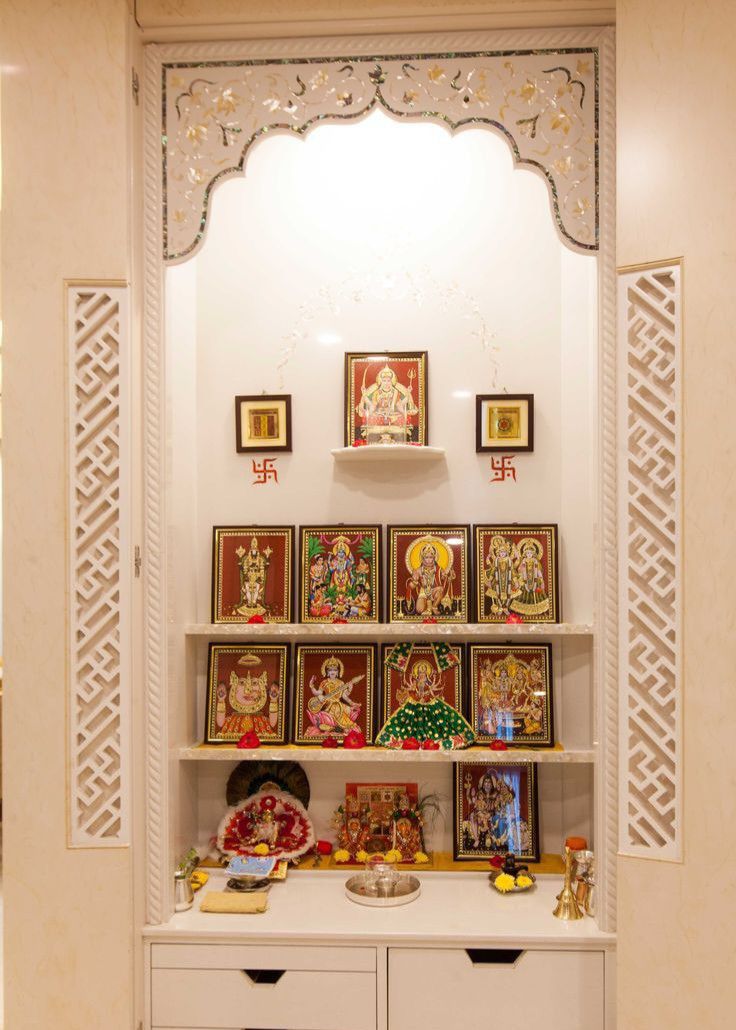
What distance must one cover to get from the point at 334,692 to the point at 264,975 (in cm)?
87

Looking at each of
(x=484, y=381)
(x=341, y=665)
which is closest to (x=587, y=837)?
(x=341, y=665)

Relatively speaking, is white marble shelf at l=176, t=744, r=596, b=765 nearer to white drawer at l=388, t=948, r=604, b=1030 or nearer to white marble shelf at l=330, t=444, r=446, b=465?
Result: white drawer at l=388, t=948, r=604, b=1030

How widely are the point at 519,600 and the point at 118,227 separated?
1.69 m

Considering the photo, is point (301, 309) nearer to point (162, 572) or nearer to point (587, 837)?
point (162, 572)

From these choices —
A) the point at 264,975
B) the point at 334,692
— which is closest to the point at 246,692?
the point at 334,692

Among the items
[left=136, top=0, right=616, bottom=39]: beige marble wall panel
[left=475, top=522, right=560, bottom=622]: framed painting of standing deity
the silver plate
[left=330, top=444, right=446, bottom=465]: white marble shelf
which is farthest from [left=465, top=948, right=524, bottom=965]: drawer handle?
[left=136, top=0, right=616, bottom=39]: beige marble wall panel

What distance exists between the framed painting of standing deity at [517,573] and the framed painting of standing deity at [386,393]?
43 cm

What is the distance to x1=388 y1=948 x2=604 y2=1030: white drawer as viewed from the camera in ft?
7.35

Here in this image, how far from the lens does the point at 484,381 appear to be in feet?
9.37

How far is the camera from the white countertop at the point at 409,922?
7.42ft

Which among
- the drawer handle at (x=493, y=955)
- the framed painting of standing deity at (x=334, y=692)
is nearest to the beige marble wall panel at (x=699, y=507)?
the drawer handle at (x=493, y=955)

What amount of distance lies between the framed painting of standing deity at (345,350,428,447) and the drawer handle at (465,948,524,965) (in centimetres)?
157

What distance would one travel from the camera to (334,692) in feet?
9.29

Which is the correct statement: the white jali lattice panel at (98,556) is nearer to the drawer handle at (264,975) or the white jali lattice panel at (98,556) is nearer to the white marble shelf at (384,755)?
the white marble shelf at (384,755)
